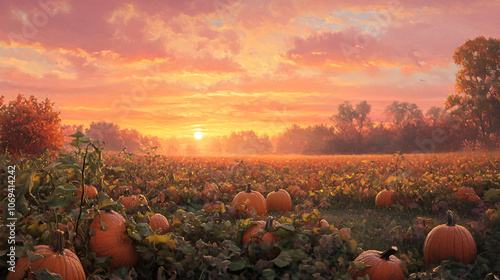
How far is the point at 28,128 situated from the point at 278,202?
15.4 m

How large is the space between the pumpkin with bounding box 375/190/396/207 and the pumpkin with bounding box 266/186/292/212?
6.27 ft

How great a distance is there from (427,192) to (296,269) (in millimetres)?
4822

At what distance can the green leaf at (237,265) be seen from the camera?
143 inches

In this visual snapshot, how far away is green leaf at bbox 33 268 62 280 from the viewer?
9.31 ft

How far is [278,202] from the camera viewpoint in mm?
7230

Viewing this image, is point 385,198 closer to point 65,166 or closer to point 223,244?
point 223,244

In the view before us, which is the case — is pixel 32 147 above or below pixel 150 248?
above

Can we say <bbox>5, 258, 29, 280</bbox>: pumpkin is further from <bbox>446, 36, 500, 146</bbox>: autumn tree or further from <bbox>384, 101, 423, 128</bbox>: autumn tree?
<bbox>384, 101, 423, 128</bbox>: autumn tree

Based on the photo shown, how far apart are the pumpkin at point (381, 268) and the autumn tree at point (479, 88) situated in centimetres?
3420

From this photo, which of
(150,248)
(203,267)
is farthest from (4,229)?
(203,267)

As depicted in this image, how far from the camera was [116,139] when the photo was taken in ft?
203

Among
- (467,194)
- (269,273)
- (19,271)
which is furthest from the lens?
(467,194)

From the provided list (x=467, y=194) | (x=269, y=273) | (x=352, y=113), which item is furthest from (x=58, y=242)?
(x=352, y=113)

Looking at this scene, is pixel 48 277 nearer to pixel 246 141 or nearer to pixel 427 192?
pixel 427 192
